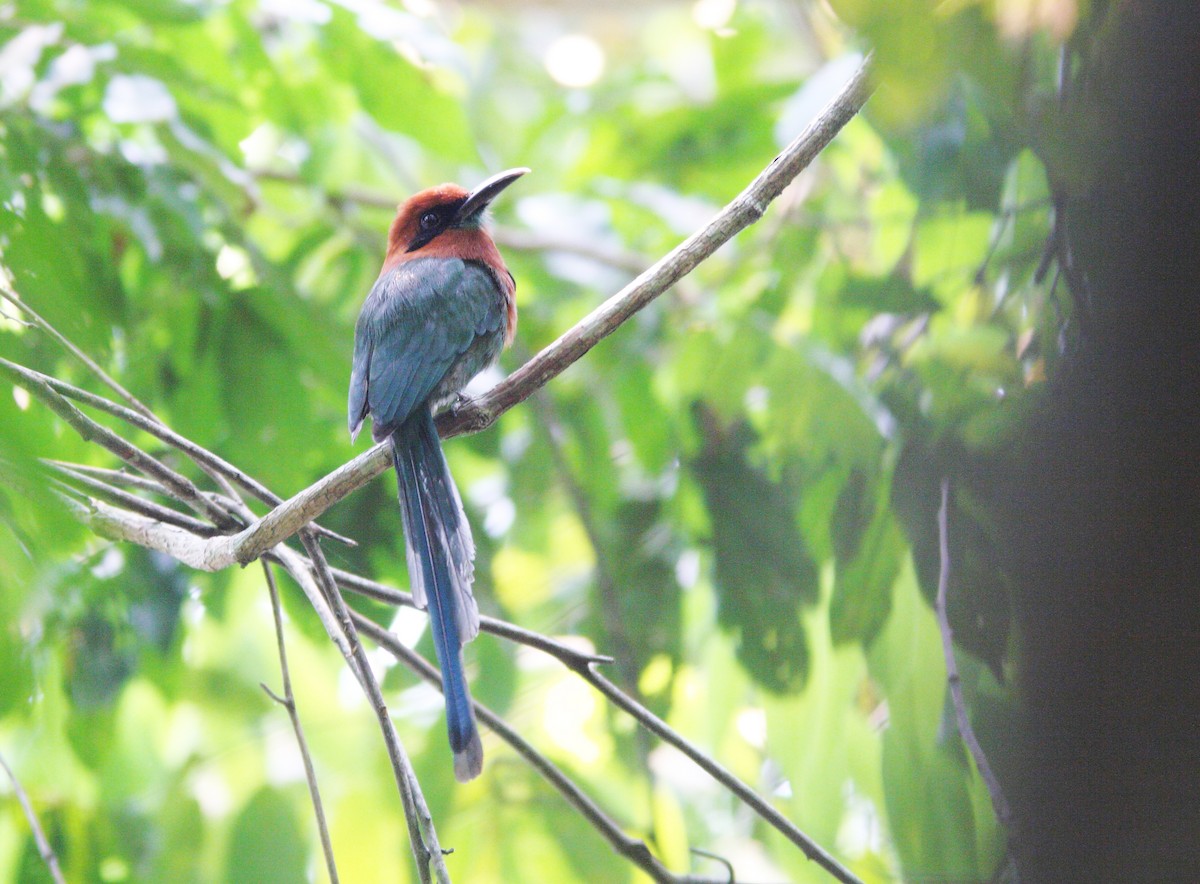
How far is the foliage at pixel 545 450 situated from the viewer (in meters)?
2.03

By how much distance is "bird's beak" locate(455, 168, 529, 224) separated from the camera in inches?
108

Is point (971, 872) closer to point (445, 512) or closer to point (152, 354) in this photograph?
point (445, 512)

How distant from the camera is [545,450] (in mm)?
3562

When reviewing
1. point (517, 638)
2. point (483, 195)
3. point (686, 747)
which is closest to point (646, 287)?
point (517, 638)

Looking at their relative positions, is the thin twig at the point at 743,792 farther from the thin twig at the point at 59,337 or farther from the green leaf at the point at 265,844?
the green leaf at the point at 265,844

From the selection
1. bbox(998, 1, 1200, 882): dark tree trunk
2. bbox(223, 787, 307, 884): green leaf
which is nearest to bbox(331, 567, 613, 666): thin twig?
bbox(998, 1, 1200, 882): dark tree trunk

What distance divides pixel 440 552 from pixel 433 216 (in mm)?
1370

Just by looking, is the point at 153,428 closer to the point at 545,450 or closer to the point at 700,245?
the point at 700,245

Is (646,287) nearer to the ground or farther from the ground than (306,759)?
farther from the ground

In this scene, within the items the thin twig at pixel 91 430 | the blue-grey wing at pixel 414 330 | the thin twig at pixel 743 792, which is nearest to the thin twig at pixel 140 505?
the thin twig at pixel 91 430

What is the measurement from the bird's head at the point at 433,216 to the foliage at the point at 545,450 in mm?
169

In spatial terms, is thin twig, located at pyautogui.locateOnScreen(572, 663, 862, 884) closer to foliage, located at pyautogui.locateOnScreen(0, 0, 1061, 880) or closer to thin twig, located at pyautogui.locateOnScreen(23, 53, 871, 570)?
foliage, located at pyautogui.locateOnScreen(0, 0, 1061, 880)

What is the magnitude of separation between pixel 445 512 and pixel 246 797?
4.17 ft

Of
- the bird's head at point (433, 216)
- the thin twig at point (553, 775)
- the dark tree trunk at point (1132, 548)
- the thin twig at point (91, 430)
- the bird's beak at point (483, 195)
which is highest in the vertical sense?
the bird's head at point (433, 216)
